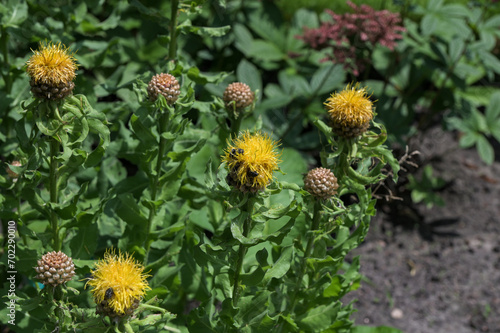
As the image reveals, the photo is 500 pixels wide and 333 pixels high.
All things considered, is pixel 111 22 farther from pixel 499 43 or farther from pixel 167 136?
pixel 499 43

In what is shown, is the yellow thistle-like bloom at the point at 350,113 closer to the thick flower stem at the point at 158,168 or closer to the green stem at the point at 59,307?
the thick flower stem at the point at 158,168

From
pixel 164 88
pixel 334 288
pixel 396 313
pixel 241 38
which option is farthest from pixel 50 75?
pixel 396 313

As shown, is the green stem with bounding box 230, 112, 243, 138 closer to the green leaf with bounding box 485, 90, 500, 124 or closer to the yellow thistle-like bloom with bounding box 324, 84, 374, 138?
the yellow thistle-like bloom with bounding box 324, 84, 374, 138

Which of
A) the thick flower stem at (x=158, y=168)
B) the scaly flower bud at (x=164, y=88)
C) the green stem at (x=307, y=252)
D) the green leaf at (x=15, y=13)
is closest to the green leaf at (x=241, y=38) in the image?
the green leaf at (x=15, y=13)

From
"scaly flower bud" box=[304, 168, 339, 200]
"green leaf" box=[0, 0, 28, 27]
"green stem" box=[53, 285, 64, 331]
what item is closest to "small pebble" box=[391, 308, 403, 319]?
"scaly flower bud" box=[304, 168, 339, 200]

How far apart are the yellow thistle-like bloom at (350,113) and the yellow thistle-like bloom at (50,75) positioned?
0.83m

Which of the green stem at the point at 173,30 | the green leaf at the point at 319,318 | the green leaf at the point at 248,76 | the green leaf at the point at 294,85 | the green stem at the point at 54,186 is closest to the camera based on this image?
the green stem at the point at 54,186

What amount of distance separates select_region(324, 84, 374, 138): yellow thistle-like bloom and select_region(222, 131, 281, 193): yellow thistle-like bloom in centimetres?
A: 31

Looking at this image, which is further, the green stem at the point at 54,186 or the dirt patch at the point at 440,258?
the dirt patch at the point at 440,258

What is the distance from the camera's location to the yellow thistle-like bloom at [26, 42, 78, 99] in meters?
1.71

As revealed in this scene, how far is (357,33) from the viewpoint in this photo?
3.22 meters

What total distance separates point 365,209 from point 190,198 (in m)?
0.81

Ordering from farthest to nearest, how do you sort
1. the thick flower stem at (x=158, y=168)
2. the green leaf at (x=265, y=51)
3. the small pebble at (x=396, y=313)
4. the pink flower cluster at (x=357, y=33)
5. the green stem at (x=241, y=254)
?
the green leaf at (x=265, y=51) < the small pebble at (x=396, y=313) < the pink flower cluster at (x=357, y=33) < the thick flower stem at (x=158, y=168) < the green stem at (x=241, y=254)

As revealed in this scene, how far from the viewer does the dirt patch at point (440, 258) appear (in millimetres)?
3355
